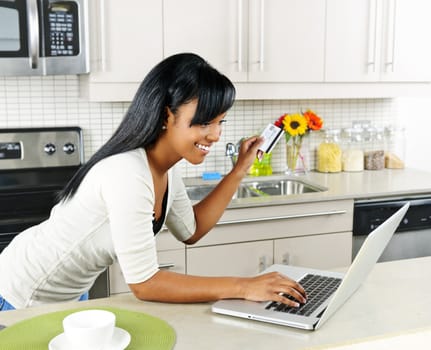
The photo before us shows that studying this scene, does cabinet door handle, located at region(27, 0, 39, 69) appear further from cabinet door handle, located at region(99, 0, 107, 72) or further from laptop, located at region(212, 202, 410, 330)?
laptop, located at region(212, 202, 410, 330)

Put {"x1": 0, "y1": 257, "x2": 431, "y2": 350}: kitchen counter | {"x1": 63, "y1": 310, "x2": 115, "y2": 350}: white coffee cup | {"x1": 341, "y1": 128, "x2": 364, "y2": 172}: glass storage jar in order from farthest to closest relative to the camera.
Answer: {"x1": 341, "y1": 128, "x2": 364, "y2": 172}: glass storage jar → {"x1": 0, "y1": 257, "x2": 431, "y2": 350}: kitchen counter → {"x1": 63, "y1": 310, "x2": 115, "y2": 350}: white coffee cup

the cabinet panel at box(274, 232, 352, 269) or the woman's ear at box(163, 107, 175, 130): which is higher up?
the woman's ear at box(163, 107, 175, 130)

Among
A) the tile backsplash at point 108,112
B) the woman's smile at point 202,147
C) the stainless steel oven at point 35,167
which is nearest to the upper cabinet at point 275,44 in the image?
the tile backsplash at point 108,112

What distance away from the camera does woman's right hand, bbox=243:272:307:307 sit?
151 cm

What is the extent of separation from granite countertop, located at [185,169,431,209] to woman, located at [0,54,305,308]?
1.17 meters

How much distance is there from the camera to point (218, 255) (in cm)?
284

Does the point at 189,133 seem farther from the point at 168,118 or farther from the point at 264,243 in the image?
the point at 264,243

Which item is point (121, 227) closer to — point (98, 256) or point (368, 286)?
point (98, 256)

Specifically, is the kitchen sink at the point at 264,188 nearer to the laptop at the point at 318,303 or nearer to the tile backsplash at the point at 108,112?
the tile backsplash at the point at 108,112

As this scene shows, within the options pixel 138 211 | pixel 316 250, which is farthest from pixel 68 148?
pixel 138 211

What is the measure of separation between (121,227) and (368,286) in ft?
2.23

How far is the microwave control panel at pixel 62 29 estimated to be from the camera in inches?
105

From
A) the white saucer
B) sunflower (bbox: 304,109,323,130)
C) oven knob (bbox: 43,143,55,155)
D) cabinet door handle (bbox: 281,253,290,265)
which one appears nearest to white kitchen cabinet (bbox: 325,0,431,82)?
sunflower (bbox: 304,109,323,130)

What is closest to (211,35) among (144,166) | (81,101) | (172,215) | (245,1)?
(245,1)
